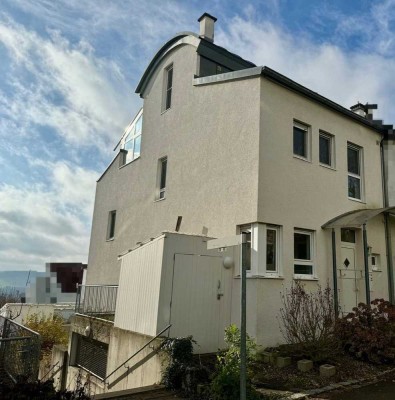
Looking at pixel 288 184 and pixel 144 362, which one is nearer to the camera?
pixel 144 362

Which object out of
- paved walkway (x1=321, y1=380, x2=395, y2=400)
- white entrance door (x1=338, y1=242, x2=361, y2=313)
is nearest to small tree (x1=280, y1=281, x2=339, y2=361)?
paved walkway (x1=321, y1=380, x2=395, y2=400)

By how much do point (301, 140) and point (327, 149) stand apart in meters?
1.26

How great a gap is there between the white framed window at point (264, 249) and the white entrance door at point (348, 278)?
263 cm

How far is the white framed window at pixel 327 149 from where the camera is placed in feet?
39.2

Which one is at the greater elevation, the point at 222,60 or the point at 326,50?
the point at 222,60

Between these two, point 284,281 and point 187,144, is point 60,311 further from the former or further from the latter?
point 284,281

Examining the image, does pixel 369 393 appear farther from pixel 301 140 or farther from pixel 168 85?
pixel 168 85

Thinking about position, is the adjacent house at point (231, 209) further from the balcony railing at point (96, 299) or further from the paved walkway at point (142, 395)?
the paved walkway at point (142, 395)

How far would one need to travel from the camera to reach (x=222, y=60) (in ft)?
46.0

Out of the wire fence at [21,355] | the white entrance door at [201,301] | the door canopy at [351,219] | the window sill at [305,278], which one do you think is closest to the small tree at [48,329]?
the wire fence at [21,355]

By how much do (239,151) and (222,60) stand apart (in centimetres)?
506

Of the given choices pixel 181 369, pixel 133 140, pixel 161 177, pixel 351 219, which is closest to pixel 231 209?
pixel 351 219

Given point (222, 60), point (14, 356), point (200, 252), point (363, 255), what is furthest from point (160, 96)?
point (14, 356)

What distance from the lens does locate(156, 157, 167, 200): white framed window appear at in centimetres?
1449
